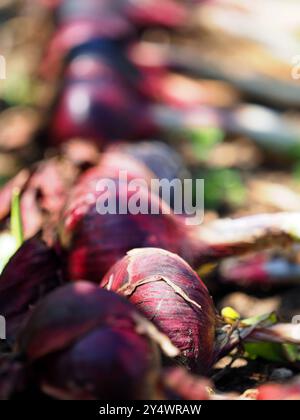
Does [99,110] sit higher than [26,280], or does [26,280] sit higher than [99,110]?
[99,110]

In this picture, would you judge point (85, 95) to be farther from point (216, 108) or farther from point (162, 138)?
point (216, 108)

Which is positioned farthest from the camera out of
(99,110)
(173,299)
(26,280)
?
(99,110)

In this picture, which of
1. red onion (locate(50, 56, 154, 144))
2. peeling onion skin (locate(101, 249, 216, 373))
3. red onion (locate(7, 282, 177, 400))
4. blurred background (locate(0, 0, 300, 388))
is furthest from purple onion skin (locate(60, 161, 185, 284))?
red onion (locate(50, 56, 154, 144))

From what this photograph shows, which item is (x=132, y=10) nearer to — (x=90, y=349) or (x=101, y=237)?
(x=101, y=237)

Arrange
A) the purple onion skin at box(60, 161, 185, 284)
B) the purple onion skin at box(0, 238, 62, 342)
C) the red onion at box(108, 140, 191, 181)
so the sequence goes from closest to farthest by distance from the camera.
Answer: the purple onion skin at box(0, 238, 62, 342) < the purple onion skin at box(60, 161, 185, 284) < the red onion at box(108, 140, 191, 181)

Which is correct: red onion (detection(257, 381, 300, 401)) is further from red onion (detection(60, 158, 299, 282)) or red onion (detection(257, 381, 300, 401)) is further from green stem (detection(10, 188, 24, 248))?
green stem (detection(10, 188, 24, 248))

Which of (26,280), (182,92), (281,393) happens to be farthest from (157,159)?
(281,393)
